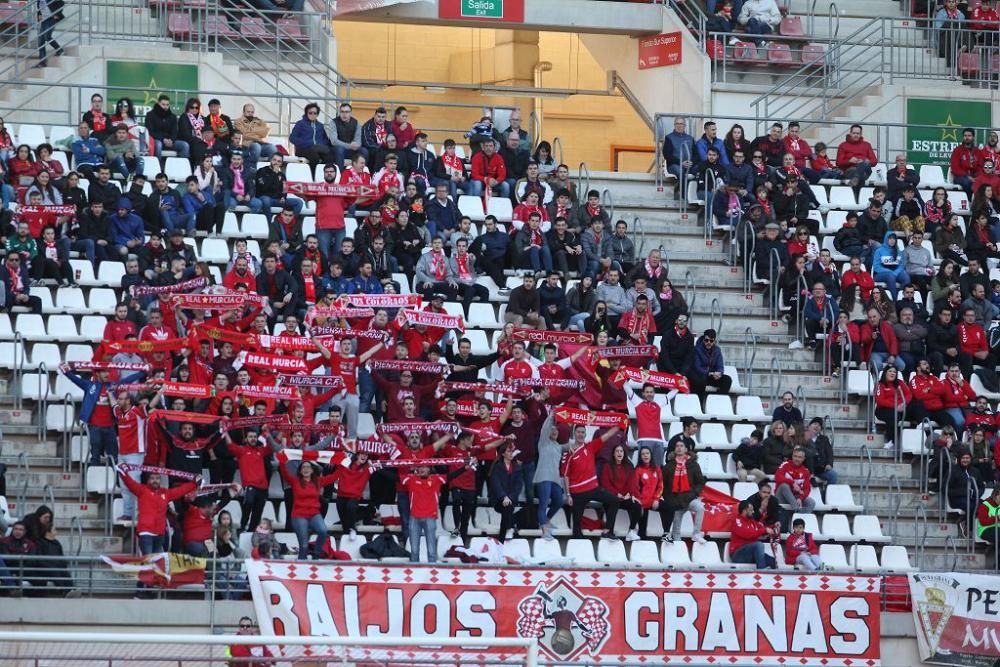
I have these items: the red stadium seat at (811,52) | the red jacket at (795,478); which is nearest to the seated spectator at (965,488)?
the red jacket at (795,478)

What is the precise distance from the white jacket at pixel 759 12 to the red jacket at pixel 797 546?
12.9m

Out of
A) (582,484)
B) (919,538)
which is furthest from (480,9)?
(919,538)

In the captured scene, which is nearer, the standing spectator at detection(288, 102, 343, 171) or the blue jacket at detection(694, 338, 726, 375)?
the blue jacket at detection(694, 338, 726, 375)

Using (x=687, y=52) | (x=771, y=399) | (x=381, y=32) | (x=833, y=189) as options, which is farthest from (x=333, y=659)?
(x=381, y=32)

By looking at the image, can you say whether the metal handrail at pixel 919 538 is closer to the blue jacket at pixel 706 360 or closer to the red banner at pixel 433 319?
the blue jacket at pixel 706 360

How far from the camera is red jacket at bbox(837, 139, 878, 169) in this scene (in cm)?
3159

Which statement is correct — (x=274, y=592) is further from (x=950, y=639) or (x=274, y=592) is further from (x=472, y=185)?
(x=472, y=185)

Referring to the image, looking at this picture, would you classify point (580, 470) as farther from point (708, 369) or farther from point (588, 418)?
point (708, 369)

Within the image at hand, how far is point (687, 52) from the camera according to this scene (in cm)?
3438

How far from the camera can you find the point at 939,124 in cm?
3431

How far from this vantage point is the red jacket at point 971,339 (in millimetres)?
27578

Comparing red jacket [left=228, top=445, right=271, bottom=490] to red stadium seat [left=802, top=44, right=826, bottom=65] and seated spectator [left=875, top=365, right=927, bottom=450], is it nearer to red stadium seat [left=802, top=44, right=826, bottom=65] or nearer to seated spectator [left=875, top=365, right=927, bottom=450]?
seated spectator [left=875, top=365, right=927, bottom=450]

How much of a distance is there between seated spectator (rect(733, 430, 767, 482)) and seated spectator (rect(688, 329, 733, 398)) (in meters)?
1.35

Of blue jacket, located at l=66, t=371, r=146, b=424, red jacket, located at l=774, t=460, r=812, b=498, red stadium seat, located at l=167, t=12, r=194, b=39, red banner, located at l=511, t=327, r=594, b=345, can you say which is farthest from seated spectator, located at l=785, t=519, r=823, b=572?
red stadium seat, located at l=167, t=12, r=194, b=39
